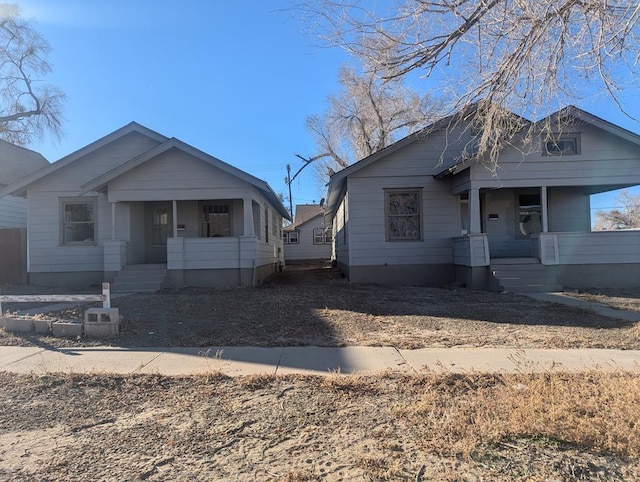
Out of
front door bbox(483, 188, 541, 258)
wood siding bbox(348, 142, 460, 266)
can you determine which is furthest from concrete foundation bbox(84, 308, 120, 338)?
front door bbox(483, 188, 541, 258)

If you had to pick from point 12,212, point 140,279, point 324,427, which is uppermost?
point 12,212

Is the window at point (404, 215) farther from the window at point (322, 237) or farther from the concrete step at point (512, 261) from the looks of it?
the window at point (322, 237)

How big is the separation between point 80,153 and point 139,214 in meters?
2.72

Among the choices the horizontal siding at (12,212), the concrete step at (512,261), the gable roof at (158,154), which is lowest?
the concrete step at (512,261)

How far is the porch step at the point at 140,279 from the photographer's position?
1288cm

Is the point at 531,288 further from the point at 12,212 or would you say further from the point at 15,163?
the point at 15,163

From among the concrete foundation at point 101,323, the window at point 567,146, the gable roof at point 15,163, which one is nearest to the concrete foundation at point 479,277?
the window at point 567,146

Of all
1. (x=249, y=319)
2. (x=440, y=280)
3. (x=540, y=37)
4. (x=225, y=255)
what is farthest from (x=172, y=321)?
(x=440, y=280)

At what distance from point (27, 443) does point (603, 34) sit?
24.8ft

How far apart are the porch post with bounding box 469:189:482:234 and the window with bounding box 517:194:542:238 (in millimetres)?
3075

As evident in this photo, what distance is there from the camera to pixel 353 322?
25.8 ft

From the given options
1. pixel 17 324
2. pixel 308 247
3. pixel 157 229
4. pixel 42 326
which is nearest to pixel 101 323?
pixel 42 326

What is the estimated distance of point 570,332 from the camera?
6.89 metres

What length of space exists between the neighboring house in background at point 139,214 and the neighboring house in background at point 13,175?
3.59 meters
